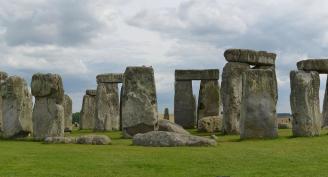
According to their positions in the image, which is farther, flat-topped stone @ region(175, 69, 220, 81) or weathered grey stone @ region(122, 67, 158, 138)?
flat-topped stone @ region(175, 69, 220, 81)

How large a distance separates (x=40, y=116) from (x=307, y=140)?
9.91m

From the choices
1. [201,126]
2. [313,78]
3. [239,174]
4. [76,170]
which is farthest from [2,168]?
[201,126]

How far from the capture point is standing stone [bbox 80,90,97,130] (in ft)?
135

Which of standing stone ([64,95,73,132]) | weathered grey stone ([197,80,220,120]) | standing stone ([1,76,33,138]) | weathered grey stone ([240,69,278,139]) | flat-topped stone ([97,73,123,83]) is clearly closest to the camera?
weathered grey stone ([240,69,278,139])

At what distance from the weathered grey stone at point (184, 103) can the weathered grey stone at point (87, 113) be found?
6914mm

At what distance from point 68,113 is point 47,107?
1461 centimetres

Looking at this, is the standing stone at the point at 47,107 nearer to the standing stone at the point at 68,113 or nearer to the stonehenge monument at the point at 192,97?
the standing stone at the point at 68,113

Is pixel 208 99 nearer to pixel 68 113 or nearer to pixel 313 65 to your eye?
pixel 68 113

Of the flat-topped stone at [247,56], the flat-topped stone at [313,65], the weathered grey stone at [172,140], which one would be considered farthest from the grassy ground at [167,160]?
the flat-topped stone at [247,56]

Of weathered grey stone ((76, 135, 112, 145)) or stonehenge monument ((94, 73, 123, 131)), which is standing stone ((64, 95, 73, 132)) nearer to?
stonehenge monument ((94, 73, 123, 131))

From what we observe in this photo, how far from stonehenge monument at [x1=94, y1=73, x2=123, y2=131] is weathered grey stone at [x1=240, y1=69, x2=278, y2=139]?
1480cm

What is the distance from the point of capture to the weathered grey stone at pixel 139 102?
80.3 ft

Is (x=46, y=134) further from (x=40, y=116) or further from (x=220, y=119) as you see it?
(x=220, y=119)

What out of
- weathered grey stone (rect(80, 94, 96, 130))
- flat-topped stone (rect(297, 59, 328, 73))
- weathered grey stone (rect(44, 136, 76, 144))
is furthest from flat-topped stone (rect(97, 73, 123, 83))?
weathered grey stone (rect(44, 136, 76, 144))
